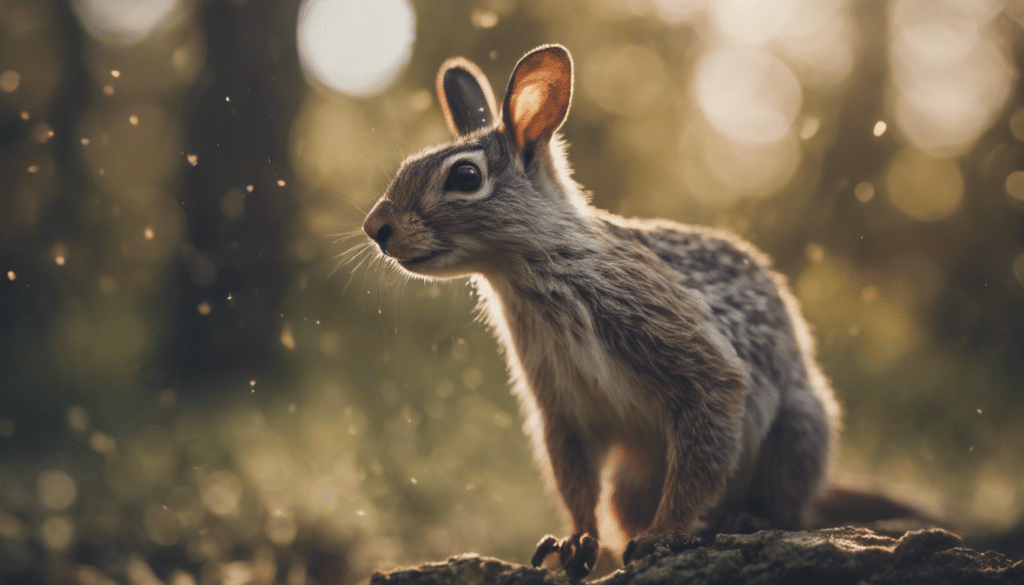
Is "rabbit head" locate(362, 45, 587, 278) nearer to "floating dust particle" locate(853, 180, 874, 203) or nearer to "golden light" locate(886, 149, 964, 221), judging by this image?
"floating dust particle" locate(853, 180, 874, 203)

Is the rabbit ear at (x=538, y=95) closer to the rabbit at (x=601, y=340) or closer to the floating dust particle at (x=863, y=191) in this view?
the rabbit at (x=601, y=340)

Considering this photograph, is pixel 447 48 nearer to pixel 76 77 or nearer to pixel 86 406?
pixel 76 77

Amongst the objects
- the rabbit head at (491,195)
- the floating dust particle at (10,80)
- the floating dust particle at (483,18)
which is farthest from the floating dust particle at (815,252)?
the floating dust particle at (10,80)

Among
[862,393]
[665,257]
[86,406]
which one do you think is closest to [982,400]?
[862,393]

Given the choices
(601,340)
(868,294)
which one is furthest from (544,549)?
(868,294)

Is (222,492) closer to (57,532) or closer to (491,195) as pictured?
(57,532)

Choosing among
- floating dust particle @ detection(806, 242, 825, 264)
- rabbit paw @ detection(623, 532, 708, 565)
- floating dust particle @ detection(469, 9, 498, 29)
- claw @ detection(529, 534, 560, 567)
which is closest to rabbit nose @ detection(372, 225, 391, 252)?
claw @ detection(529, 534, 560, 567)
